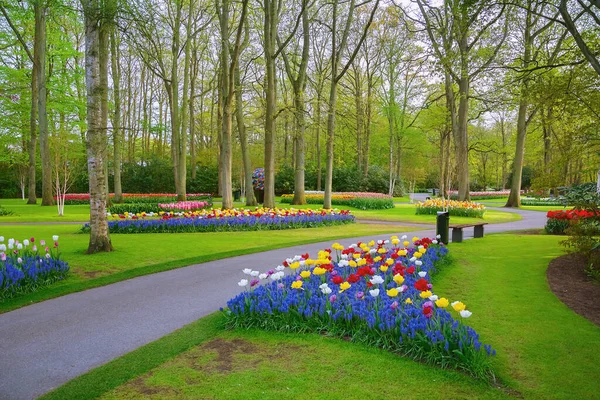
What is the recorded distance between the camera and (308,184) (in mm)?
38719

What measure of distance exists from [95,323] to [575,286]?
7.09 m

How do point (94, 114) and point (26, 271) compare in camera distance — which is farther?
point (94, 114)

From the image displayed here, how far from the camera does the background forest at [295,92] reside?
932cm

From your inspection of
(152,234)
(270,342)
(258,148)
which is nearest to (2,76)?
(258,148)

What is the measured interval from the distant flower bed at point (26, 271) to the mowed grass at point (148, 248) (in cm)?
16

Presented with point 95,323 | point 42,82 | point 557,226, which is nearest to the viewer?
point 95,323

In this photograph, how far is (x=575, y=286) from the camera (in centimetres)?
652

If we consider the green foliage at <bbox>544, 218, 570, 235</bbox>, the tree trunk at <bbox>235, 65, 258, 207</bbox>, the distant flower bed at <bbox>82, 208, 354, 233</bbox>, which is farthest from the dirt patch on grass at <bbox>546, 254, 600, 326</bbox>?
the tree trunk at <bbox>235, 65, 258, 207</bbox>

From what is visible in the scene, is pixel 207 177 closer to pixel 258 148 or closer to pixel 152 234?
pixel 258 148

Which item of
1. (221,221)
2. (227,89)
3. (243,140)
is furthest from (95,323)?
(243,140)

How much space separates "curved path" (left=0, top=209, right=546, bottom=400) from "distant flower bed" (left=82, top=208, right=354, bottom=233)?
5.60 metres

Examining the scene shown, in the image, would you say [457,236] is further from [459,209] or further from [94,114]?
[94,114]

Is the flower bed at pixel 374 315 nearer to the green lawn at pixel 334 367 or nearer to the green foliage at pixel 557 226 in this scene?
the green lawn at pixel 334 367

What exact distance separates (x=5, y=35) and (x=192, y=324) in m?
30.2
